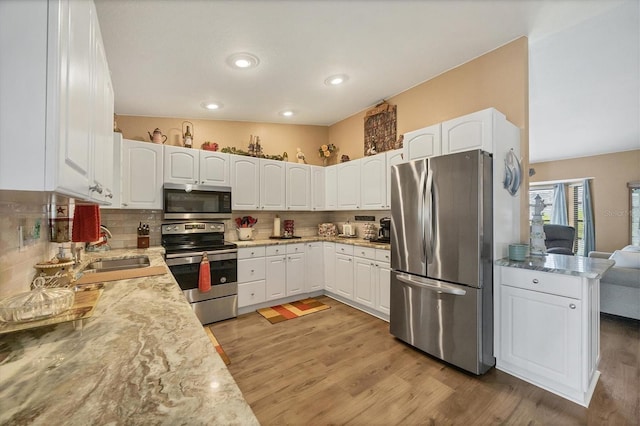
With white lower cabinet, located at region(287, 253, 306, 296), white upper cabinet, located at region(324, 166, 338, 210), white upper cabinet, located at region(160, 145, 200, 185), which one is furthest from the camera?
white upper cabinet, located at region(324, 166, 338, 210)

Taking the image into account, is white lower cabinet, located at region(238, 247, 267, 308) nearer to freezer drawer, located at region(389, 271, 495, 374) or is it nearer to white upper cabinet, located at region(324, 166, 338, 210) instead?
white upper cabinet, located at region(324, 166, 338, 210)

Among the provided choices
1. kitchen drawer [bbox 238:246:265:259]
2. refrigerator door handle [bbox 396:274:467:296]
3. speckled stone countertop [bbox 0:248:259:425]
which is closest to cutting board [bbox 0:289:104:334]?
speckled stone countertop [bbox 0:248:259:425]

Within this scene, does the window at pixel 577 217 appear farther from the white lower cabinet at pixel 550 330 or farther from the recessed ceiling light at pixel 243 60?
the recessed ceiling light at pixel 243 60

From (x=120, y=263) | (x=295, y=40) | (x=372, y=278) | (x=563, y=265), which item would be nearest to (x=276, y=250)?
(x=372, y=278)

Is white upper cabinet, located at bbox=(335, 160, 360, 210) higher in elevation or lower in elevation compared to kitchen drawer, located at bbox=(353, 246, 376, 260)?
higher

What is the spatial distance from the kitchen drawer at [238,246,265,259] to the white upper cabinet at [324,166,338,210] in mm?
1328

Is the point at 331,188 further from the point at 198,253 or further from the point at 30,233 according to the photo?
the point at 30,233

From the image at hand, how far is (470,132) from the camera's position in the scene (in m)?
2.39

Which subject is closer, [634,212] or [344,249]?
[344,249]

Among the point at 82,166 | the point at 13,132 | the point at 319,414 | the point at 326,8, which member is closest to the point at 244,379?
the point at 319,414

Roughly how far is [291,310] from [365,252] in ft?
4.05

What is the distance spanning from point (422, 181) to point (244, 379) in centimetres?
222

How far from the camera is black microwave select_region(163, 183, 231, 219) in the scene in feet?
10.5

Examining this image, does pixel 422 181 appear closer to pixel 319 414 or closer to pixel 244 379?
pixel 319 414
